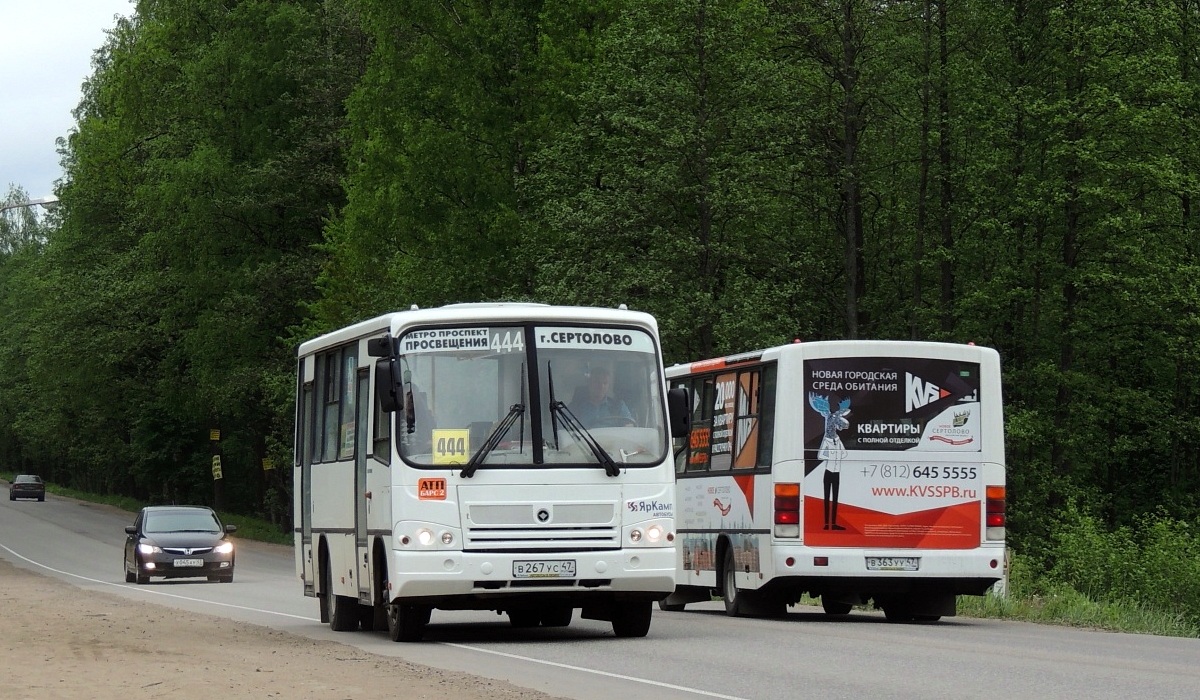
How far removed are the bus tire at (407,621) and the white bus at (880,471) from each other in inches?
183

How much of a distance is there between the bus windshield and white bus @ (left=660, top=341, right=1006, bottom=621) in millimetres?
3711

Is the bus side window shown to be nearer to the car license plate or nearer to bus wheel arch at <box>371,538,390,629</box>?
the car license plate

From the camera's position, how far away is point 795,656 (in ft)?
51.6

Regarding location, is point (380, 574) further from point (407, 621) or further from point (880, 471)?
point (880, 471)

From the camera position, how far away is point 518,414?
17141 millimetres

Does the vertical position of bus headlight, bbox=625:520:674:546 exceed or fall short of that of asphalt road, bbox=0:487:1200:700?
it exceeds it

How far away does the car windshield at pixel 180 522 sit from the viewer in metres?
39.0

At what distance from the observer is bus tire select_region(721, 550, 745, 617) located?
22.3m

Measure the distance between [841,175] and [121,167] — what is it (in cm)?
3337

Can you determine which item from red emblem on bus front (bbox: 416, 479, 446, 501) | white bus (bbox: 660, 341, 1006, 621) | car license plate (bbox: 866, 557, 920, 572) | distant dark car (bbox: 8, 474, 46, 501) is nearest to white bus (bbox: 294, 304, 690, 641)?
red emblem on bus front (bbox: 416, 479, 446, 501)

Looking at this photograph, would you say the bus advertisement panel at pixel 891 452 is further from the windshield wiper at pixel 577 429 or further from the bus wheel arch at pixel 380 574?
the bus wheel arch at pixel 380 574

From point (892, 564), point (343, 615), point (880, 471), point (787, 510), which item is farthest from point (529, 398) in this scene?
point (892, 564)

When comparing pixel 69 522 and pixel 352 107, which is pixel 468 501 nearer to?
pixel 352 107

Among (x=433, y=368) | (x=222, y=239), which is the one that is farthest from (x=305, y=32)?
(x=433, y=368)
